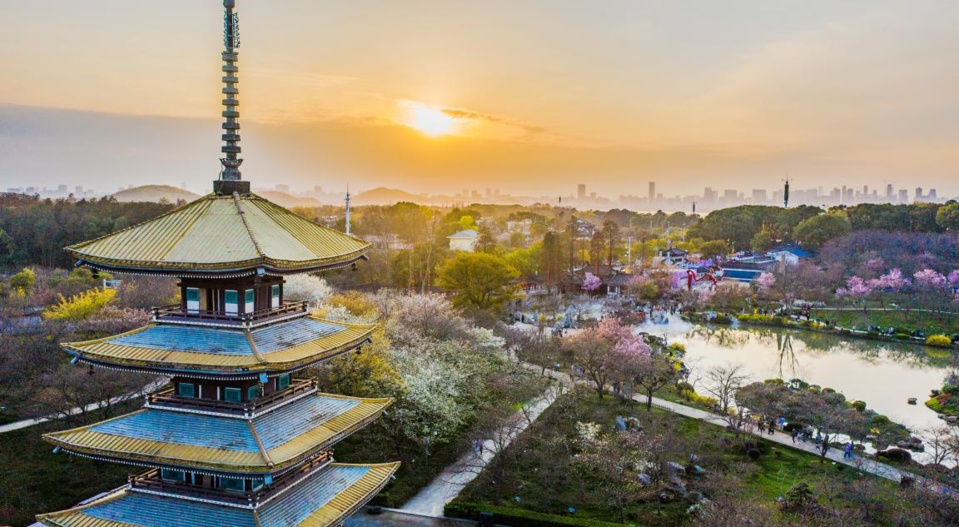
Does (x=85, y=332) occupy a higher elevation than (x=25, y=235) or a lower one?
lower

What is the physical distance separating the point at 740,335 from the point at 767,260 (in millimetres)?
28238

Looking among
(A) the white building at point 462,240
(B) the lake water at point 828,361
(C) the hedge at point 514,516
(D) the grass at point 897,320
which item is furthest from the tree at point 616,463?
(A) the white building at point 462,240

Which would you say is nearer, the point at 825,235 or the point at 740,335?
the point at 740,335

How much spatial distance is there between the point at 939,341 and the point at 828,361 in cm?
1013

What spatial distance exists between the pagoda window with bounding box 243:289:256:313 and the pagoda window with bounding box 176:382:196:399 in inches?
73.0

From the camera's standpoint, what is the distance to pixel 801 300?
5822 cm

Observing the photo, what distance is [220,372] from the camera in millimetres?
11398

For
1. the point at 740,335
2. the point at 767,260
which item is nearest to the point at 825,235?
the point at 767,260

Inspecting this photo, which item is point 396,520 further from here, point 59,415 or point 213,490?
point 59,415

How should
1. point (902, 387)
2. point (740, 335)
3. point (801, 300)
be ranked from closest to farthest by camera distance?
point (902, 387) < point (740, 335) < point (801, 300)

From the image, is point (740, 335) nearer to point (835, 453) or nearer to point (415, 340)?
point (835, 453)

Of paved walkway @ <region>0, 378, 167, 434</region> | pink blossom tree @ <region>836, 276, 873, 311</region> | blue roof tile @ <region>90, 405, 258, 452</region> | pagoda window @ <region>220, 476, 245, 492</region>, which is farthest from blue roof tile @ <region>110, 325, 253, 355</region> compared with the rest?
pink blossom tree @ <region>836, 276, 873, 311</region>

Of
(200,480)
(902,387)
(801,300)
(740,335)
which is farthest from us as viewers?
(801,300)

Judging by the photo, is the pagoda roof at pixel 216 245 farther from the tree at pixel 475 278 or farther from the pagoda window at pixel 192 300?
the tree at pixel 475 278
